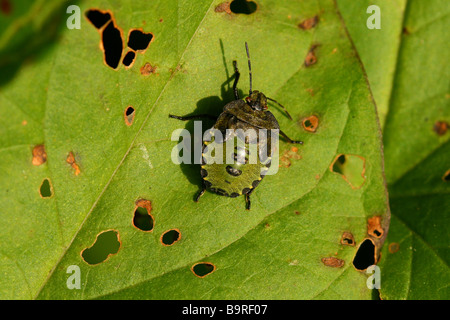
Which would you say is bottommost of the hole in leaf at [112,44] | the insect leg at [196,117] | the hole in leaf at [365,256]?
the hole in leaf at [365,256]

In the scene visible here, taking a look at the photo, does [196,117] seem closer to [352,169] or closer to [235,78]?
[235,78]

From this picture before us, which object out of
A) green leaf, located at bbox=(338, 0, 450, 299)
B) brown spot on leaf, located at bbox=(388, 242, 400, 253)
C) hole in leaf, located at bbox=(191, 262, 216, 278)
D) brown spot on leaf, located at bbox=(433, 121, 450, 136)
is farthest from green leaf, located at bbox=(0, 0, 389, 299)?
brown spot on leaf, located at bbox=(433, 121, 450, 136)

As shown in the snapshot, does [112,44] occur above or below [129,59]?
above

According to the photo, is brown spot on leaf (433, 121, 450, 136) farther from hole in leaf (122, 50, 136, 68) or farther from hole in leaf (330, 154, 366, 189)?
hole in leaf (122, 50, 136, 68)

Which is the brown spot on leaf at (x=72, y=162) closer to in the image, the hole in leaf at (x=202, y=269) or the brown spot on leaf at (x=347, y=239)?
the hole in leaf at (x=202, y=269)

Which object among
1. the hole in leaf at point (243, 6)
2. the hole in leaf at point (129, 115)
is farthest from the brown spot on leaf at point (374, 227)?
the hole in leaf at point (129, 115)

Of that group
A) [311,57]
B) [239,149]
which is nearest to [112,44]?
[239,149]
